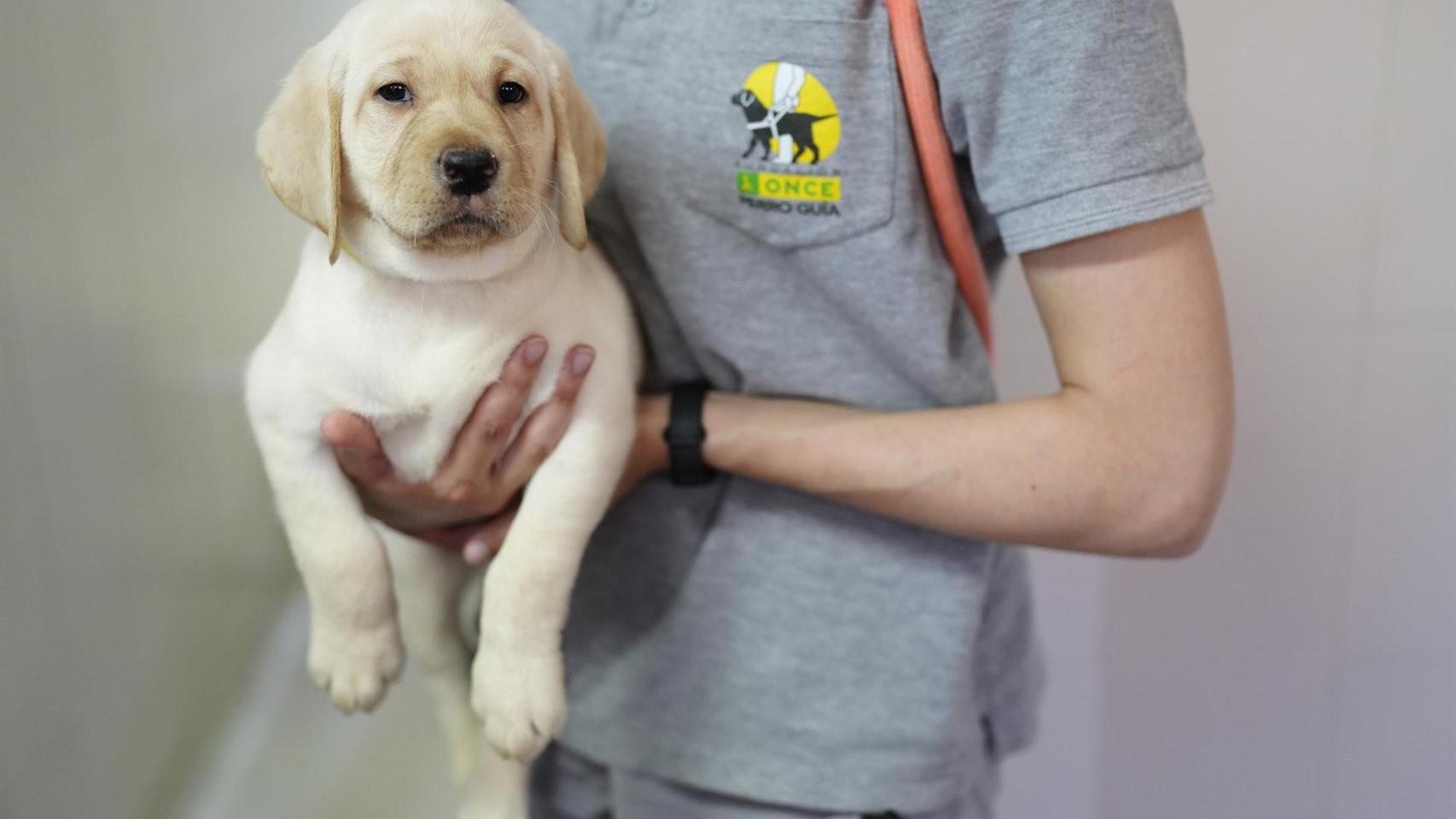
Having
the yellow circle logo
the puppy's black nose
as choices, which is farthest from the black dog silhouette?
the puppy's black nose

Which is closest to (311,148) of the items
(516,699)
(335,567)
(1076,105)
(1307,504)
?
(335,567)

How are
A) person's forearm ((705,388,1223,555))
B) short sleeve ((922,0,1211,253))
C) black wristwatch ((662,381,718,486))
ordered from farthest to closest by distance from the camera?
1. black wristwatch ((662,381,718,486))
2. person's forearm ((705,388,1223,555))
3. short sleeve ((922,0,1211,253))

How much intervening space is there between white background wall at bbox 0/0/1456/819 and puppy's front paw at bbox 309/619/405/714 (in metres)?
0.26

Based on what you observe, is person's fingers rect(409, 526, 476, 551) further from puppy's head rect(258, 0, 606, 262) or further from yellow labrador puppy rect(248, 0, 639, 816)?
puppy's head rect(258, 0, 606, 262)

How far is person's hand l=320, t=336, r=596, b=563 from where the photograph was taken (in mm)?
1002

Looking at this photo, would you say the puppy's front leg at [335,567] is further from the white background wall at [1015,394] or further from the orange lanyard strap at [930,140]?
the orange lanyard strap at [930,140]

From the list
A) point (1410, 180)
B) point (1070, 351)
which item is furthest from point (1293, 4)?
point (1070, 351)

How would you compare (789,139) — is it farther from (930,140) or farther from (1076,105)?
(1076,105)

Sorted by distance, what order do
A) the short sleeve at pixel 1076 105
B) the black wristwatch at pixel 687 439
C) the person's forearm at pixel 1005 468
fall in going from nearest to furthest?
the short sleeve at pixel 1076 105 → the person's forearm at pixel 1005 468 → the black wristwatch at pixel 687 439

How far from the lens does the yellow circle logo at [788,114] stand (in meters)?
0.97

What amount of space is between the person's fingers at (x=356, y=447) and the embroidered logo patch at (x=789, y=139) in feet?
1.26

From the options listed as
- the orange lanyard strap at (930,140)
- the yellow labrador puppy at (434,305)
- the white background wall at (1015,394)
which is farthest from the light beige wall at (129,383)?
the orange lanyard strap at (930,140)

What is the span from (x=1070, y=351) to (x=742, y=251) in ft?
0.95

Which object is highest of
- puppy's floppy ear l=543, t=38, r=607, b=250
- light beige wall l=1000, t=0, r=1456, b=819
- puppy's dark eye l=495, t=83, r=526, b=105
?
puppy's dark eye l=495, t=83, r=526, b=105
